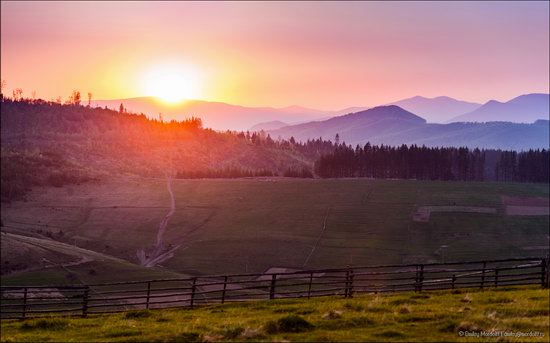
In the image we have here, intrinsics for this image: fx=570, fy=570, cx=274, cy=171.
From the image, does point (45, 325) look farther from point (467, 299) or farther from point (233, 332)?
point (467, 299)

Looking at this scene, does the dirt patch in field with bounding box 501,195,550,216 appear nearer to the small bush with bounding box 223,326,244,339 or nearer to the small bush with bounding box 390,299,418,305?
the small bush with bounding box 390,299,418,305

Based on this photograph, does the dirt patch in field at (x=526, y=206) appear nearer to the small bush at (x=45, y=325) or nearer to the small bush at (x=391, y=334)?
the small bush at (x=391, y=334)

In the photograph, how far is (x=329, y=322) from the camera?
71.4 ft

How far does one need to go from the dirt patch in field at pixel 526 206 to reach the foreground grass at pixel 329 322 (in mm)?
122208

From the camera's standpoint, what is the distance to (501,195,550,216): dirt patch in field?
14325cm

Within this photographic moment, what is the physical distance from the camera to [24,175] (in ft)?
602

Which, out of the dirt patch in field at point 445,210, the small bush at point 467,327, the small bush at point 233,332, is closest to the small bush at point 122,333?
the small bush at point 233,332

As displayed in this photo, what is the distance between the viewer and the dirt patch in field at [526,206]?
143 meters

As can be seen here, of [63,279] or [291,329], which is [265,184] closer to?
[63,279]

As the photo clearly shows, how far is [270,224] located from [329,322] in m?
119

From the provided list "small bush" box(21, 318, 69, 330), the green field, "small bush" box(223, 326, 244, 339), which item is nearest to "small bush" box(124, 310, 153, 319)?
"small bush" box(21, 318, 69, 330)

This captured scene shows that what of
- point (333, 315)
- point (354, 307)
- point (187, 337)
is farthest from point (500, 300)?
point (187, 337)

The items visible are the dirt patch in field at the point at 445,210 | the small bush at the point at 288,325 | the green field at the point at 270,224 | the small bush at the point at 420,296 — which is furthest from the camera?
the dirt patch in field at the point at 445,210

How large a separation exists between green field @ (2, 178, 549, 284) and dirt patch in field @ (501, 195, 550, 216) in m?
2.61
